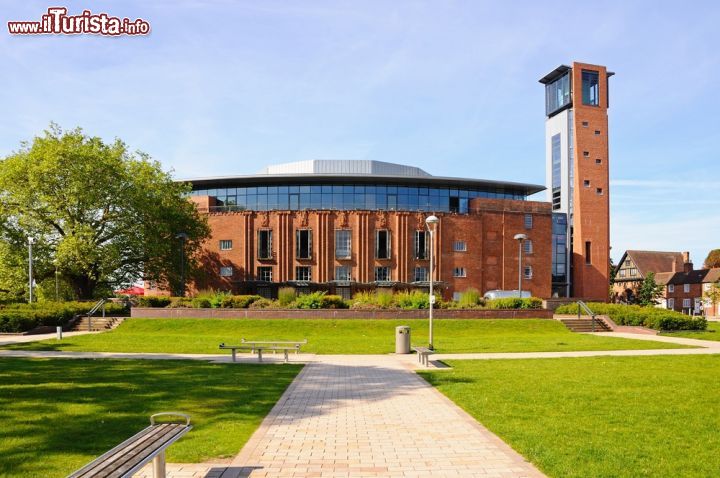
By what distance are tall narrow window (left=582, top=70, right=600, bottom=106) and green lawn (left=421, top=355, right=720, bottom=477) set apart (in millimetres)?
54984

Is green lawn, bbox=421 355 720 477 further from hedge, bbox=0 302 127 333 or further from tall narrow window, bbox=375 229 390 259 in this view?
tall narrow window, bbox=375 229 390 259

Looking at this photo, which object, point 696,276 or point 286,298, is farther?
point 696,276

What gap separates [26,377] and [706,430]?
49.2 ft

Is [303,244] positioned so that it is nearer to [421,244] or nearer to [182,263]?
[421,244]

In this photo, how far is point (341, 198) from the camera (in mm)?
54906

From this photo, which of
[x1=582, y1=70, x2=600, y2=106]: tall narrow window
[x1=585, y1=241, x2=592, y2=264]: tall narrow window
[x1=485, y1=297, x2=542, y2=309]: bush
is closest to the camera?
[x1=485, y1=297, x2=542, y2=309]: bush

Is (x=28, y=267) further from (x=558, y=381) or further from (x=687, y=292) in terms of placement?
(x=687, y=292)

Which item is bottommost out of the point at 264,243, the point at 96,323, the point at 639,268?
the point at 96,323

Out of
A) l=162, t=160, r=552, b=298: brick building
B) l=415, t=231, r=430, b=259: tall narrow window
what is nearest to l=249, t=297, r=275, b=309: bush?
l=162, t=160, r=552, b=298: brick building

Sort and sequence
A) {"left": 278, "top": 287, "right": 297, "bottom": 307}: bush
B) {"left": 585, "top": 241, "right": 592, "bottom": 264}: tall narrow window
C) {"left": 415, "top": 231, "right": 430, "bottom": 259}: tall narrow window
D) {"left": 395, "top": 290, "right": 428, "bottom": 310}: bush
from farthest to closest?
{"left": 585, "top": 241, "right": 592, "bottom": 264}: tall narrow window < {"left": 415, "top": 231, "right": 430, "bottom": 259}: tall narrow window < {"left": 278, "top": 287, "right": 297, "bottom": 307}: bush < {"left": 395, "top": 290, "right": 428, "bottom": 310}: bush

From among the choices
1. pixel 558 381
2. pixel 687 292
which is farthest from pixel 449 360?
pixel 687 292

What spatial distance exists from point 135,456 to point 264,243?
4753 centimetres

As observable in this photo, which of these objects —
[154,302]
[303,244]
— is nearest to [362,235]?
[303,244]

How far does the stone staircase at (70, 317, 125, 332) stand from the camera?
107ft
